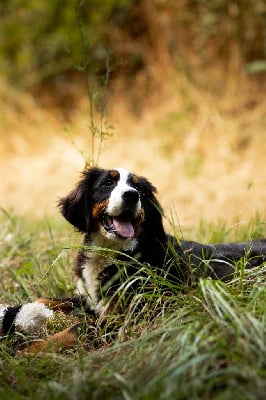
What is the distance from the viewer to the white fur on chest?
12.7 feet

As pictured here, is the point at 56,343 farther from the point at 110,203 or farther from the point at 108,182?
the point at 108,182

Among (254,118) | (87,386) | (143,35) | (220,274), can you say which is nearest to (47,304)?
(220,274)

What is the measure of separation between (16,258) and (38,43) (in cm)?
768

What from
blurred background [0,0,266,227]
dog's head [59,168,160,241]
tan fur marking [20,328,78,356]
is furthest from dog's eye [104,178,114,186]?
blurred background [0,0,266,227]

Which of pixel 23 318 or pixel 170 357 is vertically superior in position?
pixel 23 318

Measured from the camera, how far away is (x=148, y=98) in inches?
446

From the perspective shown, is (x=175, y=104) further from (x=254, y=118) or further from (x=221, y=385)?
(x=221, y=385)

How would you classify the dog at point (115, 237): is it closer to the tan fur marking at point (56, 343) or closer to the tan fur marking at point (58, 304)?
the tan fur marking at point (58, 304)

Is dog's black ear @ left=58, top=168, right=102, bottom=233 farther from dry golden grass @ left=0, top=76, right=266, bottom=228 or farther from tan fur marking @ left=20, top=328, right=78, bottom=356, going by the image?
dry golden grass @ left=0, top=76, right=266, bottom=228

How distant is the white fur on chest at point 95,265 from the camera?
153 inches

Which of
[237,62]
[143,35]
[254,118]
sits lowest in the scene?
[254,118]

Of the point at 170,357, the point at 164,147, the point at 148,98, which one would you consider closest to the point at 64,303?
the point at 170,357

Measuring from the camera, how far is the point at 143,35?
11.2 m

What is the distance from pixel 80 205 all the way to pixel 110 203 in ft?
0.93
